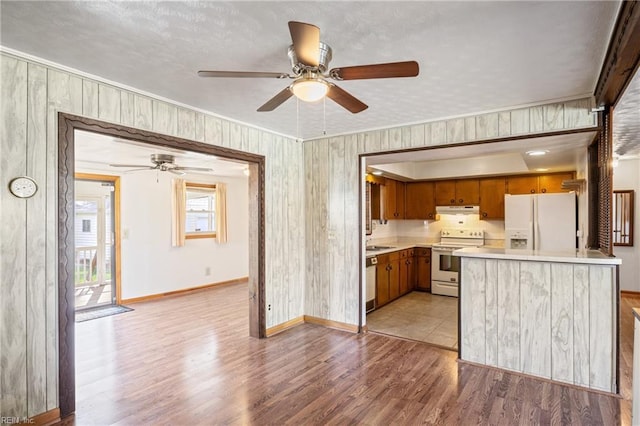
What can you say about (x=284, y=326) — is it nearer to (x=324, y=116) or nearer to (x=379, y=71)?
(x=324, y=116)

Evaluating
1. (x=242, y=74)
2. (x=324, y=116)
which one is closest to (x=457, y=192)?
(x=324, y=116)

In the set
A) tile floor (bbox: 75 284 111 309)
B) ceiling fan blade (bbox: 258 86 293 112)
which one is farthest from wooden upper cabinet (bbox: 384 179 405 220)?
tile floor (bbox: 75 284 111 309)

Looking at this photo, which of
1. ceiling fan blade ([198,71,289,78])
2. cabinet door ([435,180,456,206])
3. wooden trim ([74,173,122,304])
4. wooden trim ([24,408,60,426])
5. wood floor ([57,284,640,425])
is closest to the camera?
ceiling fan blade ([198,71,289,78])

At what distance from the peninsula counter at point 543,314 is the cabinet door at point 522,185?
10.1 feet

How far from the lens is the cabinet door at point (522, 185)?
596cm

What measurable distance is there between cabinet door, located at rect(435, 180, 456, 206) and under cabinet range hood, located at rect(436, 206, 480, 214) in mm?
105

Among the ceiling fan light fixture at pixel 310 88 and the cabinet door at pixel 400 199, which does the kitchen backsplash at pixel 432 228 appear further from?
the ceiling fan light fixture at pixel 310 88

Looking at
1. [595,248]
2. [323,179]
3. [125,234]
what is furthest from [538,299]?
[125,234]

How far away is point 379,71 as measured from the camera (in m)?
1.90

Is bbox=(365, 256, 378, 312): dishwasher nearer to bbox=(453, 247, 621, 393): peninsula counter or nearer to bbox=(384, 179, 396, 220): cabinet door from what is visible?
bbox=(384, 179, 396, 220): cabinet door

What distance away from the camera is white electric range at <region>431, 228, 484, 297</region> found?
602 cm

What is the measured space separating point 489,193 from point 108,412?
242 inches

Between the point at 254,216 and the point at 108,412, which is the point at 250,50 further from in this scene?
the point at 108,412

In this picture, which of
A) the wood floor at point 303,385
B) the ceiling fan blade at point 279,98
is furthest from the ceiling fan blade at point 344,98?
the wood floor at point 303,385
